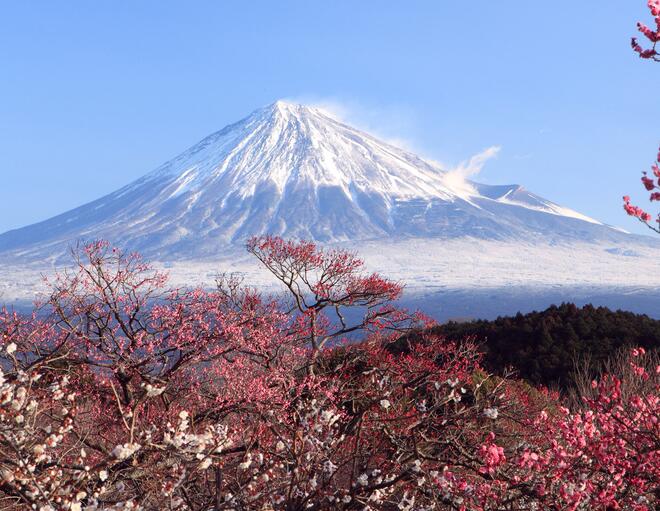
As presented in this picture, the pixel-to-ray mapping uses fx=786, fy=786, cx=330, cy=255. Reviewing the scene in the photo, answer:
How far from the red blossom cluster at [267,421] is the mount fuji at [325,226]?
378 feet

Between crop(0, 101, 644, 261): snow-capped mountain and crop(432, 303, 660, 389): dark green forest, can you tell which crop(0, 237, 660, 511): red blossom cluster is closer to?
crop(432, 303, 660, 389): dark green forest

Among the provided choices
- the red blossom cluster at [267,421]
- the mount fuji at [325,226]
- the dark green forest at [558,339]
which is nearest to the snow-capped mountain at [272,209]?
the mount fuji at [325,226]

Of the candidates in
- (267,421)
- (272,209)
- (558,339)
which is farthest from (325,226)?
(267,421)

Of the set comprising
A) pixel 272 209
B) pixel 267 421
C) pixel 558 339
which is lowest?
pixel 558 339

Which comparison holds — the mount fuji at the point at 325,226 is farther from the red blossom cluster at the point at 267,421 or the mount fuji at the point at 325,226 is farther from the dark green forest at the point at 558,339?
the red blossom cluster at the point at 267,421

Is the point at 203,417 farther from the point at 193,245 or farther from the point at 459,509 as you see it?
the point at 193,245

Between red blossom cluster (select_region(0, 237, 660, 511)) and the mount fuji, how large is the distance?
4533 inches

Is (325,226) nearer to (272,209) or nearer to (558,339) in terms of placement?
(272,209)

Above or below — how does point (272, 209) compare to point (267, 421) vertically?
above

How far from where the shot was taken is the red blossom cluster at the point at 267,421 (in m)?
5.79

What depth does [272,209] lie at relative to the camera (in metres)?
164

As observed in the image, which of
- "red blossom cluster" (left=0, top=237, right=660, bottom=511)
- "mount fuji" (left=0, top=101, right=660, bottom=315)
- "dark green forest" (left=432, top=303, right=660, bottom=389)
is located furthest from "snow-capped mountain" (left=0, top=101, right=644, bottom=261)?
"red blossom cluster" (left=0, top=237, right=660, bottom=511)

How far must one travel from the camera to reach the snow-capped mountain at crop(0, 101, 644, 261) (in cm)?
15762

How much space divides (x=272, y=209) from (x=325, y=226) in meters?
12.3
